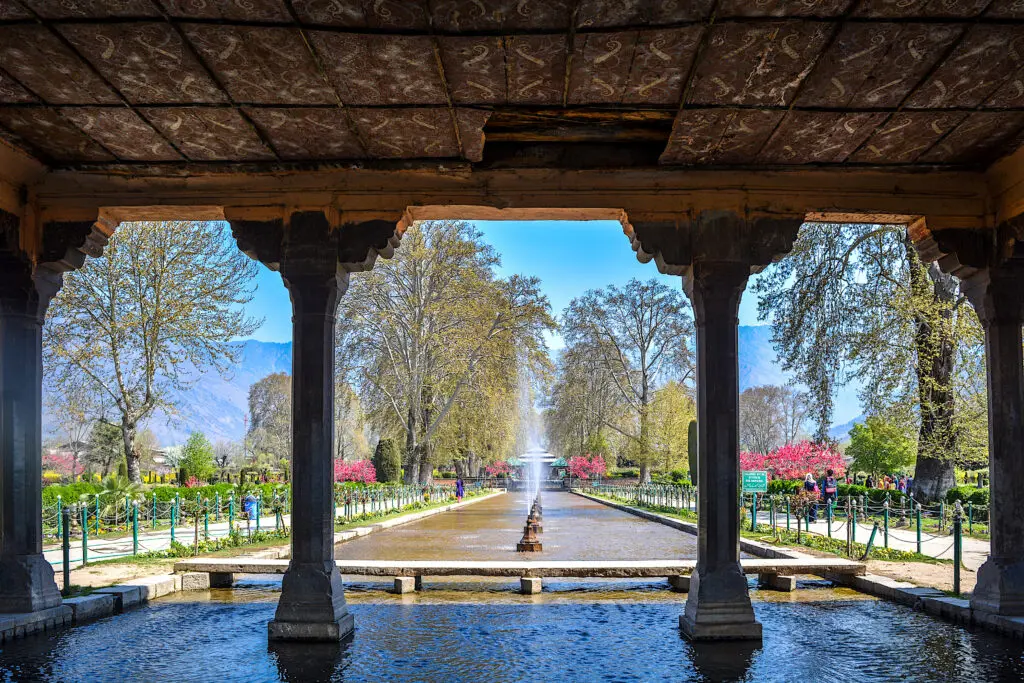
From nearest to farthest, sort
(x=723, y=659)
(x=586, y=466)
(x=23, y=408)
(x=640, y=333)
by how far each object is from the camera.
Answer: (x=723, y=659)
(x=23, y=408)
(x=640, y=333)
(x=586, y=466)

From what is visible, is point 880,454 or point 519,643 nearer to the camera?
point 519,643

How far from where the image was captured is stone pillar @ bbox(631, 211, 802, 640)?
6.95m

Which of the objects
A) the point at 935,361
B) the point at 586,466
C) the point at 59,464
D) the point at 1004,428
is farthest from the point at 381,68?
the point at 586,466

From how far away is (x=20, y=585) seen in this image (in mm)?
7340

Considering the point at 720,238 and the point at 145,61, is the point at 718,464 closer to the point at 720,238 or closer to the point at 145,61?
the point at 720,238

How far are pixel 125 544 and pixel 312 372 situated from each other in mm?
9681

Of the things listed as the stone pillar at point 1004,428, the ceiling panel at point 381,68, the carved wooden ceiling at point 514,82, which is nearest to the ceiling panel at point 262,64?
the carved wooden ceiling at point 514,82

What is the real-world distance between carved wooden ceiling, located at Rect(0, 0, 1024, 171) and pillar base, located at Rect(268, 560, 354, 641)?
3.51m

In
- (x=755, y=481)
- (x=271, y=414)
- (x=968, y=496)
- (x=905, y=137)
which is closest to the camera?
(x=905, y=137)

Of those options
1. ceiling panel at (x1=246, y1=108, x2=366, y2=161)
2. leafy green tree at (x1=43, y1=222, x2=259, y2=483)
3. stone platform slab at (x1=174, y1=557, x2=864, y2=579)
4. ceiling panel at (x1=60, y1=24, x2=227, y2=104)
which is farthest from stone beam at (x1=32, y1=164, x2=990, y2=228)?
leafy green tree at (x1=43, y1=222, x2=259, y2=483)

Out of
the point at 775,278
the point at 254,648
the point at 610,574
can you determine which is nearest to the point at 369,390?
the point at 775,278

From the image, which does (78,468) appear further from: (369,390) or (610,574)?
(610,574)

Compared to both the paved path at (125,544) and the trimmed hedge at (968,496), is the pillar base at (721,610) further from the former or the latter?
the trimmed hedge at (968,496)

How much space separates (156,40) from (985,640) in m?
7.50
